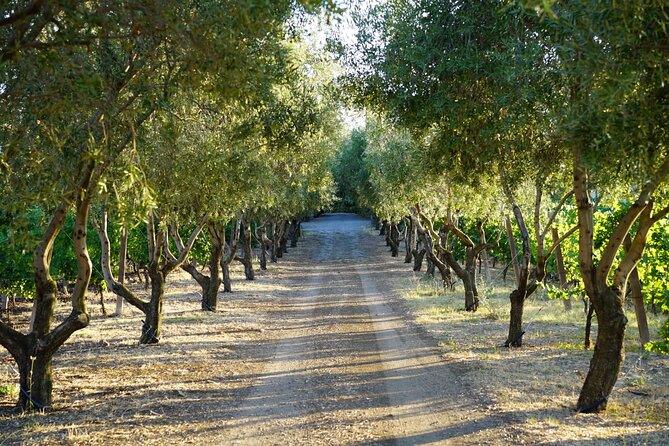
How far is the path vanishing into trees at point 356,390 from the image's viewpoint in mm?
9148

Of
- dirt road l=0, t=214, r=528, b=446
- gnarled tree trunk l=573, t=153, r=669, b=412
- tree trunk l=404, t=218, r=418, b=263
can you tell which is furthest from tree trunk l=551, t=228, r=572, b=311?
tree trunk l=404, t=218, r=418, b=263

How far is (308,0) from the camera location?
21.7ft

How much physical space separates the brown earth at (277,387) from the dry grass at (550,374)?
0.34 feet

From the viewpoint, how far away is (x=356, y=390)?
38.3ft

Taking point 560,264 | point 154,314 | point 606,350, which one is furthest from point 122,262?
point 606,350

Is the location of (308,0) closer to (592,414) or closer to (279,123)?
(592,414)

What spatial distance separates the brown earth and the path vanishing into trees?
3cm

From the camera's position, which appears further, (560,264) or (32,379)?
(560,264)

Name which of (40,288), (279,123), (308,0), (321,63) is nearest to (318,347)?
(279,123)

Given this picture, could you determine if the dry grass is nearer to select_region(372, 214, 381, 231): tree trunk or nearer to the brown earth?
the brown earth

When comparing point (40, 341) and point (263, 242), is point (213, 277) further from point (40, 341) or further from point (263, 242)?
point (263, 242)

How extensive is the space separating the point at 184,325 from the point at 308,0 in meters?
15.6

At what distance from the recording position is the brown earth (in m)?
9.19

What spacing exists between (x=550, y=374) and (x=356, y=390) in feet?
14.5
